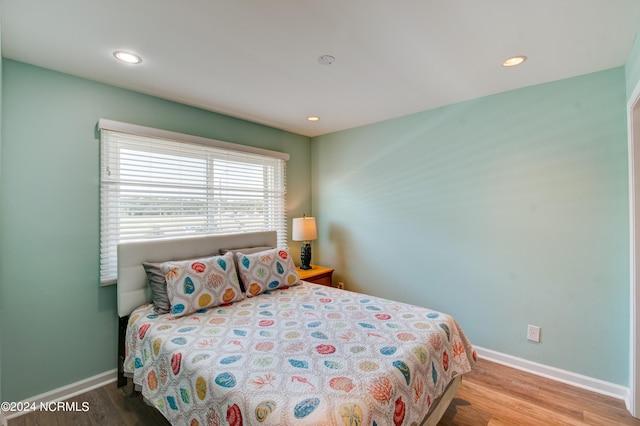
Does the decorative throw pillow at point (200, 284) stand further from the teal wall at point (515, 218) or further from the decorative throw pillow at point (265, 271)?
the teal wall at point (515, 218)

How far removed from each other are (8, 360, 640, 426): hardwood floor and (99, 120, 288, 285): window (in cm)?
90

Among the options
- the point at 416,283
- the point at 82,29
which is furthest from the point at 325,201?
the point at 82,29

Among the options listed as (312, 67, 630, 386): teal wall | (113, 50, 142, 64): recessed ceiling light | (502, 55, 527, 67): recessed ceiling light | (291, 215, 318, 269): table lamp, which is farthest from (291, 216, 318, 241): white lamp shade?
(502, 55, 527, 67): recessed ceiling light

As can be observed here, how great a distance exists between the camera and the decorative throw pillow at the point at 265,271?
8.45 feet

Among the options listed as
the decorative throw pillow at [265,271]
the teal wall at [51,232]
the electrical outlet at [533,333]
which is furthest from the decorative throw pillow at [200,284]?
the electrical outlet at [533,333]

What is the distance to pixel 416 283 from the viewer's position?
3.21m

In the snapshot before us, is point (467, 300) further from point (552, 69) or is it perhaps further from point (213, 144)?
point (213, 144)

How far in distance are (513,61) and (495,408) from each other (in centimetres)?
249

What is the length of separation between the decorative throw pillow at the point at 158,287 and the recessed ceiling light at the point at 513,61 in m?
2.99

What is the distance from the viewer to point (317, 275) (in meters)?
3.48

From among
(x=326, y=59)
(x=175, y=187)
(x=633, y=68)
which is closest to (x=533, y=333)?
(x=633, y=68)

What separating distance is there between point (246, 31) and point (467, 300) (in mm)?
2952

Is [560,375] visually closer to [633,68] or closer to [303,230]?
[633,68]

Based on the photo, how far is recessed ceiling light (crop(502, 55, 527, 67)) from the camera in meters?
2.01
